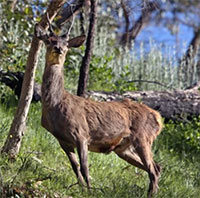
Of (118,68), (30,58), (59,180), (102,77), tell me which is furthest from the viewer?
(118,68)

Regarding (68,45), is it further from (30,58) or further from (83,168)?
(83,168)

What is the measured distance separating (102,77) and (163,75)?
100 inches

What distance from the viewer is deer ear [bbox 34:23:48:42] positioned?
7125mm

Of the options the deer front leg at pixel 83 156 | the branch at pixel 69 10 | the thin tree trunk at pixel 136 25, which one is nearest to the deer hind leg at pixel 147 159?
the deer front leg at pixel 83 156

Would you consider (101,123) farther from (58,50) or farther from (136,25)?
(136,25)

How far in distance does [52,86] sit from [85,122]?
62cm

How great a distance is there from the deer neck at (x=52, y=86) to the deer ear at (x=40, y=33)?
35 cm

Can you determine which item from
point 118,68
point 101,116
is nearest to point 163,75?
point 118,68

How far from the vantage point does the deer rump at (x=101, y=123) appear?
7.01 m

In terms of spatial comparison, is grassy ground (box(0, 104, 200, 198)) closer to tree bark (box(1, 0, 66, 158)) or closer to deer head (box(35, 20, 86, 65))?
tree bark (box(1, 0, 66, 158))

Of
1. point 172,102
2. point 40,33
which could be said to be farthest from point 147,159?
point 172,102

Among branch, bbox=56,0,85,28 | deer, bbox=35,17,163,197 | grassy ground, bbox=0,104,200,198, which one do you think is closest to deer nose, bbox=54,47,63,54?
deer, bbox=35,17,163,197

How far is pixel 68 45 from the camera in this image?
7.30 metres

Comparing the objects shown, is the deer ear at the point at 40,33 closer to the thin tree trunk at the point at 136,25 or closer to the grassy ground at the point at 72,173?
the grassy ground at the point at 72,173
